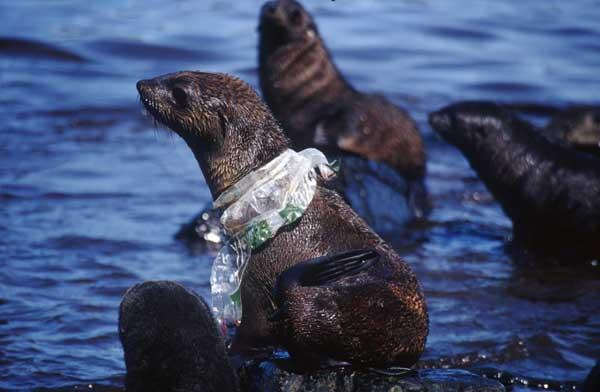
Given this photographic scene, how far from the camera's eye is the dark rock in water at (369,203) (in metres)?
9.93

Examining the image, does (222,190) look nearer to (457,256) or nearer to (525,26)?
(457,256)

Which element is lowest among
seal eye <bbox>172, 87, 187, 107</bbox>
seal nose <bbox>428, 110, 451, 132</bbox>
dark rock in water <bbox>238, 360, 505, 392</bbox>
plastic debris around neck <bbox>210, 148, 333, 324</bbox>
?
dark rock in water <bbox>238, 360, 505, 392</bbox>

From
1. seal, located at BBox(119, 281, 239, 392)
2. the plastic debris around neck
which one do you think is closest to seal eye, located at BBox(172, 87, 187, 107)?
A: the plastic debris around neck

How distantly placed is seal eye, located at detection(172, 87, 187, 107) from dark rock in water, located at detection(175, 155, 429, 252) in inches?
115

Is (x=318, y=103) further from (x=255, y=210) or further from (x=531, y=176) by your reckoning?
(x=255, y=210)

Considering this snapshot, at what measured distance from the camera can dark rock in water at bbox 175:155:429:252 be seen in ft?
32.6

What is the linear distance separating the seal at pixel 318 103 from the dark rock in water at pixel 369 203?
1.55ft

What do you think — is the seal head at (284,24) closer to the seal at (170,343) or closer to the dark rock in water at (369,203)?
the dark rock in water at (369,203)

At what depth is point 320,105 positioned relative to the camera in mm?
12164

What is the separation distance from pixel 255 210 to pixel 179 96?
0.76 meters

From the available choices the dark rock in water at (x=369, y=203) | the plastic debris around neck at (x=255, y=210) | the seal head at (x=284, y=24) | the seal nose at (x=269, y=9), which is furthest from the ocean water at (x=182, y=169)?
the seal nose at (x=269, y=9)

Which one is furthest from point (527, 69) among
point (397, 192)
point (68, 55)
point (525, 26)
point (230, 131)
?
point (230, 131)

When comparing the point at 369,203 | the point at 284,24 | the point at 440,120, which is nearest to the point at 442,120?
the point at 440,120

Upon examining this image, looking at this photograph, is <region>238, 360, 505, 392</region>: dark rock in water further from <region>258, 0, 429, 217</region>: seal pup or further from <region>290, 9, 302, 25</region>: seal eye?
<region>290, 9, 302, 25</region>: seal eye
